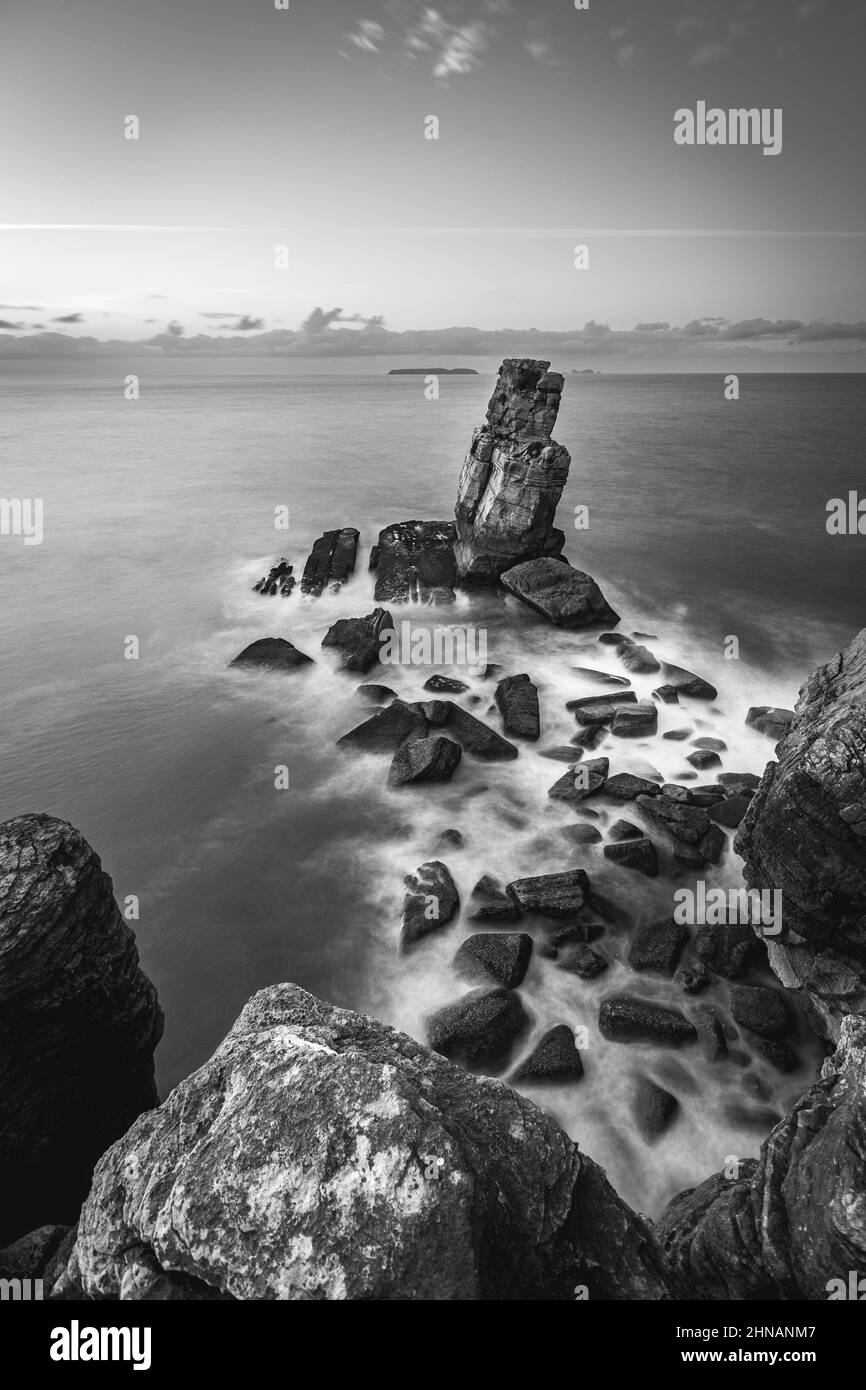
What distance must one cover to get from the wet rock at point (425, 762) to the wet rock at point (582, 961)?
6.20 metres

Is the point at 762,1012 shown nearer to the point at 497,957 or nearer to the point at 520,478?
the point at 497,957

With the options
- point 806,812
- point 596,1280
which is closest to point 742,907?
point 806,812

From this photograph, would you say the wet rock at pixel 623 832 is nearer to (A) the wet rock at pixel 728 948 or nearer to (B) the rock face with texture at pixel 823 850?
(A) the wet rock at pixel 728 948

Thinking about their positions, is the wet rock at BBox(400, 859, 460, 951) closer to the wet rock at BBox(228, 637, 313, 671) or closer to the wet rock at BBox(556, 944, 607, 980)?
the wet rock at BBox(556, 944, 607, 980)

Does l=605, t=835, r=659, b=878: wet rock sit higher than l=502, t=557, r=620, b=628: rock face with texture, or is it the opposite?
l=502, t=557, r=620, b=628: rock face with texture

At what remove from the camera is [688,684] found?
72.4ft

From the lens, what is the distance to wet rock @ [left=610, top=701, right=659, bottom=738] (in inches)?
780

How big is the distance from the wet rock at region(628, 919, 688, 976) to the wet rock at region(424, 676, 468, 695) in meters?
10.7

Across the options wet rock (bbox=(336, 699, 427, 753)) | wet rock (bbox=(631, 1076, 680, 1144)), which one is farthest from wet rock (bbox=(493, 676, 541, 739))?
wet rock (bbox=(631, 1076, 680, 1144))

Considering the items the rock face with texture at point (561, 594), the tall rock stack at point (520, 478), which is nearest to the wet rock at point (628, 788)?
the rock face with texture at point (561, 594)

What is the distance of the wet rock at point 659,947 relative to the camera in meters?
12.8

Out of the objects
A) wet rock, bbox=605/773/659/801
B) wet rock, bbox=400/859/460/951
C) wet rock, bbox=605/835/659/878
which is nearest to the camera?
wet rock, bbox=400/859/460/951

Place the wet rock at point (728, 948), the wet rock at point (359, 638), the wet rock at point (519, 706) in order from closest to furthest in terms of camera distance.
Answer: the wet rock at point (728, 948) < the wet rock at point (519, 706) < the wet rock at point (359, 638)

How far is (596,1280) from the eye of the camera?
5020mm
